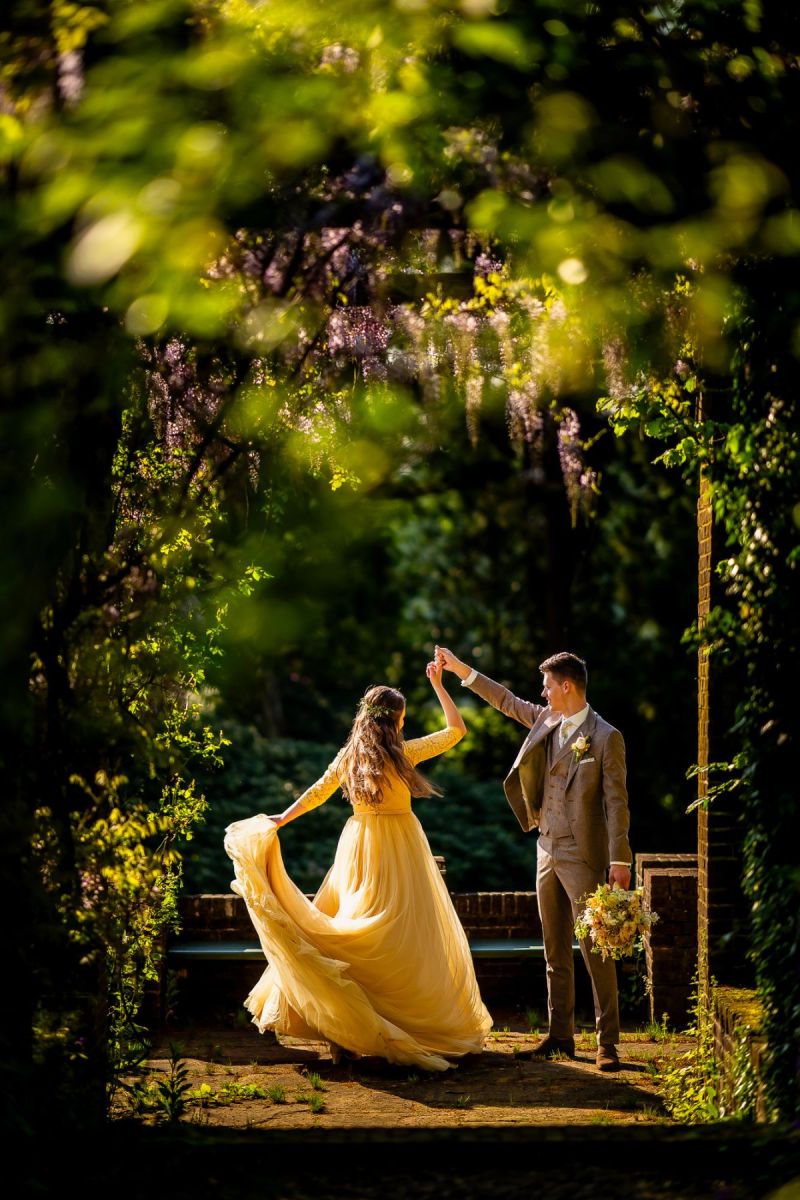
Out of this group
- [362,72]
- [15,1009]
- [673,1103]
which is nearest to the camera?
[362,72]

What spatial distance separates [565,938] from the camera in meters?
7.55

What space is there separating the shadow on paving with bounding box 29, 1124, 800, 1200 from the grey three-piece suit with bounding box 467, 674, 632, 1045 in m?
2.50

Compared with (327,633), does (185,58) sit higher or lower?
higher

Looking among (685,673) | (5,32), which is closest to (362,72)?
(5,32)

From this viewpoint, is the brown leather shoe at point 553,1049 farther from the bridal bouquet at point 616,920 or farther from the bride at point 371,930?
the bridal bouquet at point 616,920

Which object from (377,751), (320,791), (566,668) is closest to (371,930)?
(320,791)

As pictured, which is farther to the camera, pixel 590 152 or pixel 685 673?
A: pixel 685 673

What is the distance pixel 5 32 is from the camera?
409 cm

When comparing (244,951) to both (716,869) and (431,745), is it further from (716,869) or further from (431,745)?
(716,869)

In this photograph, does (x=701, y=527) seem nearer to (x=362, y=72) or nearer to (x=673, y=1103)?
(x=673, y=1103)

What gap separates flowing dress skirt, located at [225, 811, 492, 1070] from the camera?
7.14 metres

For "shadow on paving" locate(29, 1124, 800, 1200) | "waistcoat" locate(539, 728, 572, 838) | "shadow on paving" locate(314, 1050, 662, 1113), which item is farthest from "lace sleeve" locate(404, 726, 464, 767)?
"shadow on paving" locate(29, 1124, 800, 1200)

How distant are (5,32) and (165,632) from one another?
6.99ft

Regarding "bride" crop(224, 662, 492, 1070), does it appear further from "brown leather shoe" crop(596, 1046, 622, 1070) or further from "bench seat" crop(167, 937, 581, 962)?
"bench seat" crop(167, 937, 581, 962)
